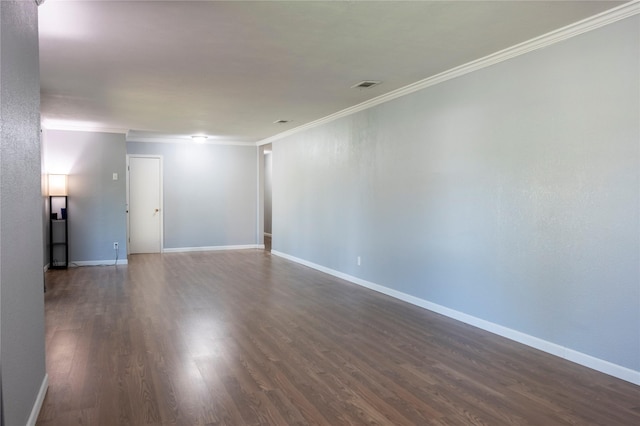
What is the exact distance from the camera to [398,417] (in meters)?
A: 2.50

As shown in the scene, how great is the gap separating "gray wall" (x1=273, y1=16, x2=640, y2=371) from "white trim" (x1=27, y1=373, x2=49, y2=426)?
3628 mm

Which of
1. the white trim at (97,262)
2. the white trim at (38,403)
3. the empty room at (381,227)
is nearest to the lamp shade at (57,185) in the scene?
the white trim at (97,262)

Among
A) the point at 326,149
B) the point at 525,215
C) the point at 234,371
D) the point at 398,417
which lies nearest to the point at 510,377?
the point at 398,417

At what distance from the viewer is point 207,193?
9906mm

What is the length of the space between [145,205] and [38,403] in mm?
7374

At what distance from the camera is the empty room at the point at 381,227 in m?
2.55

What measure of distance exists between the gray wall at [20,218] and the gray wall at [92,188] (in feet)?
18.6

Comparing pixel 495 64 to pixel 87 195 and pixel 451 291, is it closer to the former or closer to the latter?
pixel 451 291

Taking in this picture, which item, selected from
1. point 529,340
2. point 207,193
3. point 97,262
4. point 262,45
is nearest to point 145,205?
point 207,193

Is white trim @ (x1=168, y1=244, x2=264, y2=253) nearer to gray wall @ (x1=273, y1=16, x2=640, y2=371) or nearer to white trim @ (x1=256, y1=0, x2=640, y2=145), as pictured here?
gray wall @ (x1=273, y1=16, x2=640, y2=371)

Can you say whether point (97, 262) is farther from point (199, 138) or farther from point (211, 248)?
point (199, 138)

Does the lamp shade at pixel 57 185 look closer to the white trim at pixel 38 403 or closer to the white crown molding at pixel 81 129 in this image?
the white crown molding at pixel 81 129

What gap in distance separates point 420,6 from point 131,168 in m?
8.05

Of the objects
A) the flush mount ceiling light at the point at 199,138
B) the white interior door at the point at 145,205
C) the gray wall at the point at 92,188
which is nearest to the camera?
the gray wall at the point at 92,188
